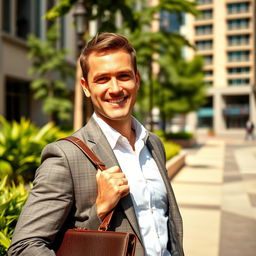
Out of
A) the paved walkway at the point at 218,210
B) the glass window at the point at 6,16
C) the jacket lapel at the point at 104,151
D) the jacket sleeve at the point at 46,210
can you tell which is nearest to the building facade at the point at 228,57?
the glass window at the point at 6,16

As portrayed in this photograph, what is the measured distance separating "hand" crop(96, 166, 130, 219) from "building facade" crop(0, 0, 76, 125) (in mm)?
18347

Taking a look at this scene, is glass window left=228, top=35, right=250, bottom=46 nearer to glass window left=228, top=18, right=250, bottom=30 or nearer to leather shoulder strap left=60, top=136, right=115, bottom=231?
glass window left=228, top=18, right=250, bottom=30

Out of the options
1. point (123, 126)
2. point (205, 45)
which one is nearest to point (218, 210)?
point (123, 126)

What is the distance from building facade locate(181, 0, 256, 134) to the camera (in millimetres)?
62844

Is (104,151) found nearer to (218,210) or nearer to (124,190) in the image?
(124,190)

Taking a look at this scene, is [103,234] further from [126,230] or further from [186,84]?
[186,84]

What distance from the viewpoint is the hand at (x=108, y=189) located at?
1669 millimetres

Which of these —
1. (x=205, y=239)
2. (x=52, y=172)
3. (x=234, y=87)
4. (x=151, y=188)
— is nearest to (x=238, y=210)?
(x=205, y=239)

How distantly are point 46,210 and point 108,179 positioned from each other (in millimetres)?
299

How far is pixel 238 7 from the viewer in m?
63.1

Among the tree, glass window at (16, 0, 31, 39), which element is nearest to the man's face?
glass window at (16, 0, 31, 39)

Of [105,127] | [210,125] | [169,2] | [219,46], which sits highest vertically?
[219,46]

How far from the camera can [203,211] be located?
25.6 ft

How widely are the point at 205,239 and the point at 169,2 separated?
1022 cm
